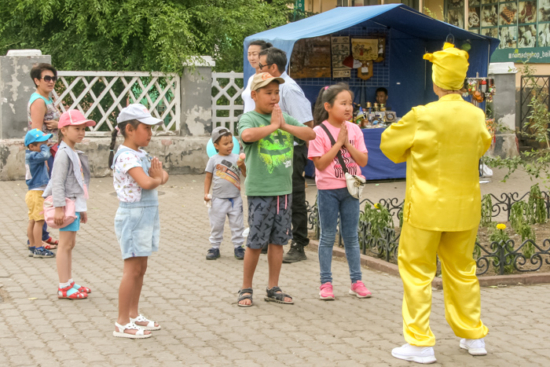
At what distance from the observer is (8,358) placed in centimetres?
435

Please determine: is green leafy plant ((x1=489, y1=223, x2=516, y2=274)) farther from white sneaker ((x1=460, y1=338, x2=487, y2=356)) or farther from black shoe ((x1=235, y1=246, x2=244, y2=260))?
black shoe ((x1=235, y1=246, x2=244, y2=260))

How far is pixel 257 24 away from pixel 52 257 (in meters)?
8.15

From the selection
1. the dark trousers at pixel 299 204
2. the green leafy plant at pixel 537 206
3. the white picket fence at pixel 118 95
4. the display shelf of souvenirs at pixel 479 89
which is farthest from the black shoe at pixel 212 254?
the display shelf of souvenirs at pixel 479 89

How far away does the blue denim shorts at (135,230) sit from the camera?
4.66 metres

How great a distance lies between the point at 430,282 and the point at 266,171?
62.4 inches

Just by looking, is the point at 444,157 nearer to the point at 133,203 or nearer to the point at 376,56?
the point at 133,203

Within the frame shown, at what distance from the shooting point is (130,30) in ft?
42.4

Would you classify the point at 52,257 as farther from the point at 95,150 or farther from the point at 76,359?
the point at 95,150

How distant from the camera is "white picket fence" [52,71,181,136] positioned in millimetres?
12430

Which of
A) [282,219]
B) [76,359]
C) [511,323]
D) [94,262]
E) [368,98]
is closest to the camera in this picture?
[76,359]

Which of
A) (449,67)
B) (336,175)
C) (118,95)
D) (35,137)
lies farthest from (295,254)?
(118,95)

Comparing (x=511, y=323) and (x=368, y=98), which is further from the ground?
(x=368, y=98)

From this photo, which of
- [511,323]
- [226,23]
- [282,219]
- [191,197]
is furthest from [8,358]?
[226,23]

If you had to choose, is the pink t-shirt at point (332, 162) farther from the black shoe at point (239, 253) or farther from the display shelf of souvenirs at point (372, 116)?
the display shelf of souvenirs at point (372, 116)
